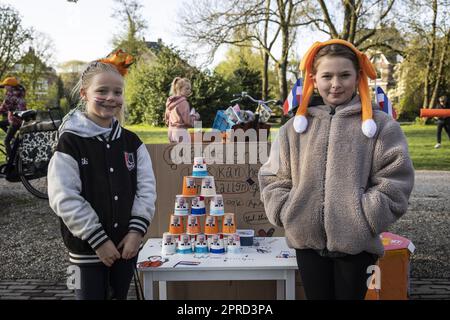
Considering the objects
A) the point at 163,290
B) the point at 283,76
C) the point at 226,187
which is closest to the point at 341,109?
the point at 226,187

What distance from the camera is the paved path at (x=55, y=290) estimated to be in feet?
12.2

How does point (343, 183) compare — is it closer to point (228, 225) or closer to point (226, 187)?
point (228, 225)

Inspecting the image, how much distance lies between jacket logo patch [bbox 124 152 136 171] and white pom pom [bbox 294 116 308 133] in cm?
82

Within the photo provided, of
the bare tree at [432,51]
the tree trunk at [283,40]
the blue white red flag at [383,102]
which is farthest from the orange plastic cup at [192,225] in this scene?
the bare tree at [432,51]

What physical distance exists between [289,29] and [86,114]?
793 inches

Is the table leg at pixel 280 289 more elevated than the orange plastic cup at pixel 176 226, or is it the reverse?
the orange plastic cup at pixel 176 226

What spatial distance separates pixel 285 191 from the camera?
2285 millimetres

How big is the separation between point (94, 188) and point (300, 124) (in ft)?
3.34

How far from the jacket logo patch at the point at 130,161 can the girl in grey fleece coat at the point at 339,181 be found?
2.28 feet

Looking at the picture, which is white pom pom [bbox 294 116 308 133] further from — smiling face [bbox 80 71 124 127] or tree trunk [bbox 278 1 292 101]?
tree trunk [bbox 278 1 292 101]

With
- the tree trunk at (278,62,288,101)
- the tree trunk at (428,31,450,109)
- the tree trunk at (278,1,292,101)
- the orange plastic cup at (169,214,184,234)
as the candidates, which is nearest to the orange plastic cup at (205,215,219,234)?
the orange plastic cup at (169,214,184,234)

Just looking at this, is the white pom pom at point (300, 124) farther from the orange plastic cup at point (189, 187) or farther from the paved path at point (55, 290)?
the paved path at point (55, 290)

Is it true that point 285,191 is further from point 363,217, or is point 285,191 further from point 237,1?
point 237,1

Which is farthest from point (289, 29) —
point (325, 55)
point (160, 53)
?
point (325, 55)
